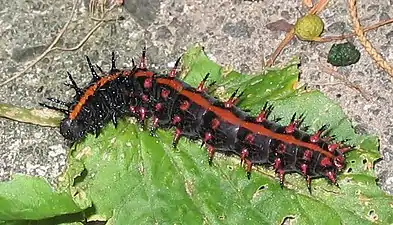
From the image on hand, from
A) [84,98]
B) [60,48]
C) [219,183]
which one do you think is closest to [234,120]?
[219,183]

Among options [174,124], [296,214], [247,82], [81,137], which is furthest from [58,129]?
[296,214]

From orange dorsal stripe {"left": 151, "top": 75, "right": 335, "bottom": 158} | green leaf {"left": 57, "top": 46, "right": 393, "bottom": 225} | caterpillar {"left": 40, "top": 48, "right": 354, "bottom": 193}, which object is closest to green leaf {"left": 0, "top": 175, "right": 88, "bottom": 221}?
green leaf {"left": 57, "top": 46, "right": 393, "bottom": 225}

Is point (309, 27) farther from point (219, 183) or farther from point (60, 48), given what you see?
point (60, 48)

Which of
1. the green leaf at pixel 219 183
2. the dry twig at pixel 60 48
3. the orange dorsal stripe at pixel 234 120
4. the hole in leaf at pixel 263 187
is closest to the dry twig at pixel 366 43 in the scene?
the green leaf at pixel 219 183

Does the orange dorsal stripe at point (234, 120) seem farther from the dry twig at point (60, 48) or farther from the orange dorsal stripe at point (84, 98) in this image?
the dry twig at point (60, 48)

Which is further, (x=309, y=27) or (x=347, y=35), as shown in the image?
(x=347, y=35)

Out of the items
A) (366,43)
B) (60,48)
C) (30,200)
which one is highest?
(366,43)
